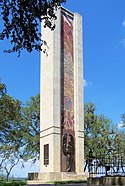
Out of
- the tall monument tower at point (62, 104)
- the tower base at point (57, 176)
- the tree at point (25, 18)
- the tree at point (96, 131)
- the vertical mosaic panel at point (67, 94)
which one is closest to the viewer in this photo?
the tree at point (25, 18)

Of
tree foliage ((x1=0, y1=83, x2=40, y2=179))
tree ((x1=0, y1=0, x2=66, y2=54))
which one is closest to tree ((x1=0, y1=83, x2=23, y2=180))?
tree foliage ((x1=0, y1=83, x2=40, y2=179))

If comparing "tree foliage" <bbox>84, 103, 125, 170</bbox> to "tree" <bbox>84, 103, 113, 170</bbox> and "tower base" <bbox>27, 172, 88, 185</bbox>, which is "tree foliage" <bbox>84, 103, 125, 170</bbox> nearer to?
"tree" <bbox>84, 103, 113, 170</bbox>

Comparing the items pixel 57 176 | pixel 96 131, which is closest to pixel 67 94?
pixel 57 176

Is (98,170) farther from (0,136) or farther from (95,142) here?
(95,142)

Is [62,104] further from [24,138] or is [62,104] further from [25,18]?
[25,18]

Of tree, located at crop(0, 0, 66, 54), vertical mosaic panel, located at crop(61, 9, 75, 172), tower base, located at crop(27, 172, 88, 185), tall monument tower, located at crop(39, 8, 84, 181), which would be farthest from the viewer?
vertical mosaic panel, located at crop(61, 9, 75, 172)

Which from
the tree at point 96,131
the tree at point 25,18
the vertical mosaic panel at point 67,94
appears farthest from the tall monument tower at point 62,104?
the tree at point 25,18

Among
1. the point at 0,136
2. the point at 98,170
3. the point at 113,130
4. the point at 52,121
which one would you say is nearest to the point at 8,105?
the point at 52,121

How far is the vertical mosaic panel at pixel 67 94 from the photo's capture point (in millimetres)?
26562

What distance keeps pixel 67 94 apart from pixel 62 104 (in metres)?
1.26

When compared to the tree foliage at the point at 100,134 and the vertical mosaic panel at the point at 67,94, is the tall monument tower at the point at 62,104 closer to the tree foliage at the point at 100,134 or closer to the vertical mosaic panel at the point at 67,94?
the vertical mosaic panel at the point at 67,94

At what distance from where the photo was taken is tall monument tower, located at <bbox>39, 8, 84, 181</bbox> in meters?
25.9

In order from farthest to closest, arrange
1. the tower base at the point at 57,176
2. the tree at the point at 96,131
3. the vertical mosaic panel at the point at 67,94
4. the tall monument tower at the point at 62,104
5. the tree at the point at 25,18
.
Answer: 1. the tree at the point at 96,131
2. the vertical mosaic panel at the point at 67,94
3. the tall monument tower at the point at 62,104
4. the tower base at the point at 57,176
5. the tree at the point at 25,18

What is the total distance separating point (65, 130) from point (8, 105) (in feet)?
20.1
